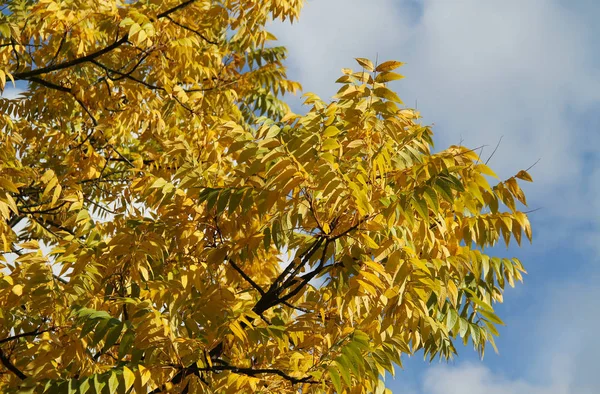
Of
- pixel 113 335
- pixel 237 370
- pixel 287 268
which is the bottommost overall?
pixel 113 335

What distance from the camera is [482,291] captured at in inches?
189

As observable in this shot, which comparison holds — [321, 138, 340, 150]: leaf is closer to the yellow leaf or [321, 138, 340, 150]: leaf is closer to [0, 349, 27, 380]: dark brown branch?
the yellow leaf

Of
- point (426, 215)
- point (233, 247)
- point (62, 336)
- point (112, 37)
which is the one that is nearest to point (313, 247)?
point (233, 247)

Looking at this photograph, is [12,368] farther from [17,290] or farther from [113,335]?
[113,335]

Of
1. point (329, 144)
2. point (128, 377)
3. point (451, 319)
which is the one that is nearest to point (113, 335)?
point (128, 377)

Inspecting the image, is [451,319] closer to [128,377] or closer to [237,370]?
[237,370]

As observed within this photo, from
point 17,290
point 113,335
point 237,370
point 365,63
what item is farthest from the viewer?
point 17,290

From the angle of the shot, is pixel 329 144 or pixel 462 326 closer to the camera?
pixel 329 144

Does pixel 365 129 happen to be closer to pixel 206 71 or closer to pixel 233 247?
pixel 233 247

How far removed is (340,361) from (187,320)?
1120mm

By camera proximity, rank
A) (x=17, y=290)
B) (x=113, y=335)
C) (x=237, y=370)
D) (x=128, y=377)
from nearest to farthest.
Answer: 1. (x=128, y=377)
2. (x=113, y=335)
3. (x=237, y=370)
4. (x=17, y=290)

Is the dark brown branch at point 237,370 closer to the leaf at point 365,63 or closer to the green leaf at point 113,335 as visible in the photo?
the green leaf at point 113,335

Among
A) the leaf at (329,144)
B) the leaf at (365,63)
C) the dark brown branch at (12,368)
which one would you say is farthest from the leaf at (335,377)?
the dark brown branch at (12,368)

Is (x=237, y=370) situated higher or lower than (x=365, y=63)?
lower
